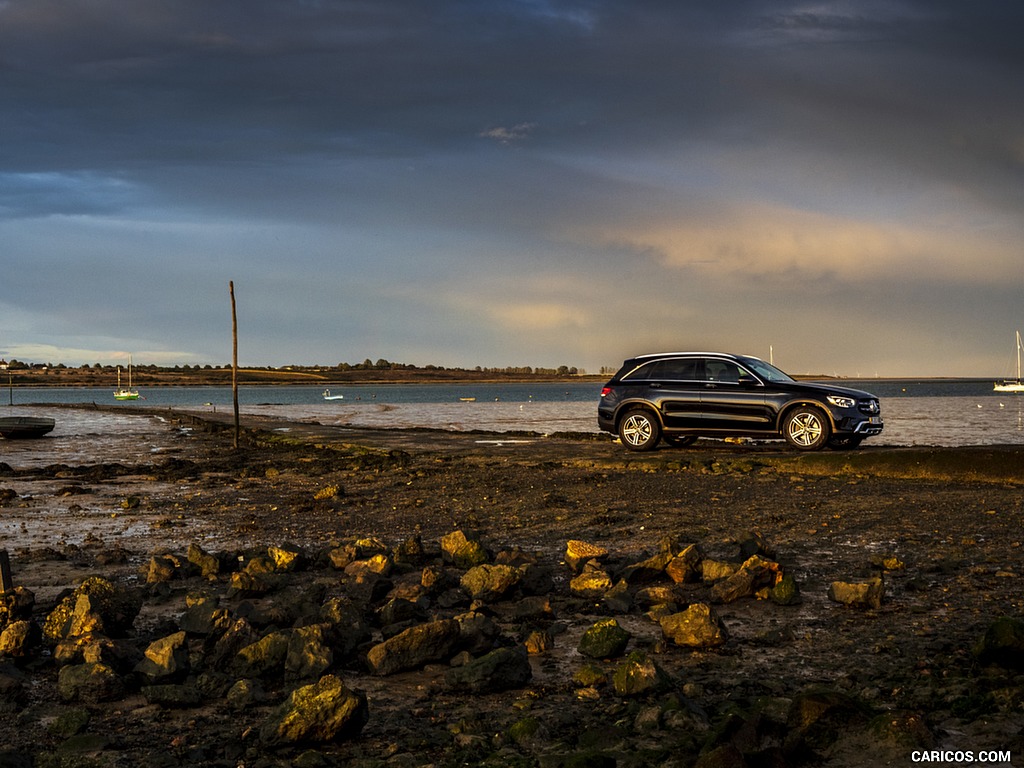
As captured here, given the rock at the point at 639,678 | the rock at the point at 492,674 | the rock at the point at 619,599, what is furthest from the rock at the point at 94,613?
the rock at the point at 639,678

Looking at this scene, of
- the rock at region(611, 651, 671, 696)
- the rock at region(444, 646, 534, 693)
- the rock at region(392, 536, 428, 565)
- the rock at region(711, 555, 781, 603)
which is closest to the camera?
the rock at region(611, 651, 671, 696)

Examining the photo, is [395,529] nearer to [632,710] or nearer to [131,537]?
[131,537]

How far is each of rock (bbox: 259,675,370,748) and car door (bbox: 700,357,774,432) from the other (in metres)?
15.1

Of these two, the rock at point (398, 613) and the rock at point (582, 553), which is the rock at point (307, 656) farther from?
the rock at point (582, 553)

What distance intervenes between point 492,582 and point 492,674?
6.67 ft

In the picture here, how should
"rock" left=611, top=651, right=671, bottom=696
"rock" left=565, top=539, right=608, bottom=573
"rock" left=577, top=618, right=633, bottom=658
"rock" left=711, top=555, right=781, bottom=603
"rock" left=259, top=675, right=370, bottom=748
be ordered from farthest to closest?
"rock" left=565, top=539, right=608, bottom=573 → "rock" left=711, top=555, right=781, bottom=603 → "rock" left=577, top=618, right=633, bottom=658 → "rock" left=611, top=651, right=671, bottom=696 → "rock" left=259, top=675, right=370, bottom=748

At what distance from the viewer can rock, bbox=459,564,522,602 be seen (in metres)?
7.20

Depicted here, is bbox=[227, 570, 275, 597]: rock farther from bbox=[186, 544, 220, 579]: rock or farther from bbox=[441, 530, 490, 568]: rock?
bbox=[441, 530, 490, 568]: rock

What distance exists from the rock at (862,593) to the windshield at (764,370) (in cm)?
1228

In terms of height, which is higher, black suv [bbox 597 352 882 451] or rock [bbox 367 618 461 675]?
black suv [bbox 597 352 882 451]

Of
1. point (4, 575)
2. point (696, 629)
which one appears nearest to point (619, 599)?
point (696, 629)

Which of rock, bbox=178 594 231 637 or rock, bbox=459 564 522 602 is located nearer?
rock, bbox=178 594 231 637

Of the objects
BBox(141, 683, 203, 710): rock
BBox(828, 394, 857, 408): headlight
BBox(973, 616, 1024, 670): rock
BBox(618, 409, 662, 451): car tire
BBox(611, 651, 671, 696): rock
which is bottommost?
BBox(141, 683, 203, 710): rock

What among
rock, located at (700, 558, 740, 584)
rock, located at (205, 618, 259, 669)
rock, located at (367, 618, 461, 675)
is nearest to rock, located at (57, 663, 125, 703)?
rock, located at (205, 618, 259, 669)
